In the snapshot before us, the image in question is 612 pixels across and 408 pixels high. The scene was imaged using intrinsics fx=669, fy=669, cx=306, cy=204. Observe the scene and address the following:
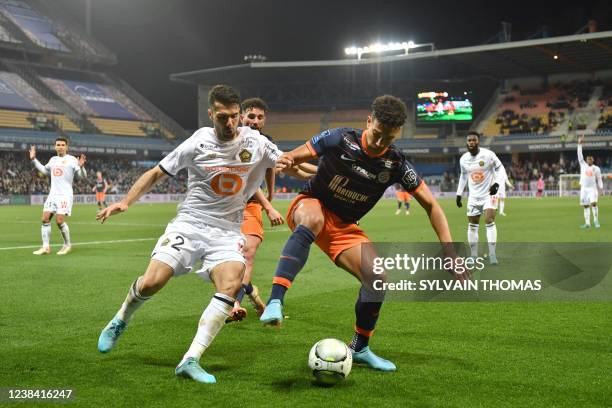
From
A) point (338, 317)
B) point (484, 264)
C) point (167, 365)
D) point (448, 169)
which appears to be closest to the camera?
point (167, 365)

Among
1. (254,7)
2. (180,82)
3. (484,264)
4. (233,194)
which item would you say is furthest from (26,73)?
(233,194)

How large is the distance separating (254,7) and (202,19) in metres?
5.13

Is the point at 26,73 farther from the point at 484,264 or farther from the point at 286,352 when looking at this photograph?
the point at 286,352

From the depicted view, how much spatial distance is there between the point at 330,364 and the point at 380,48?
60800 mm

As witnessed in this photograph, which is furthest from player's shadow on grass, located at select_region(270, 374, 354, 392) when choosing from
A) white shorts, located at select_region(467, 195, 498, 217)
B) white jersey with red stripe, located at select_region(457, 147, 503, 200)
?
white jersey with red stripe, located at select_region(457, 147, 503, 200)

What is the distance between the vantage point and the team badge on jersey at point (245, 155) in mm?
5629

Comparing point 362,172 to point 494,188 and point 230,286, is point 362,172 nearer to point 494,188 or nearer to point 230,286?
point 230,286

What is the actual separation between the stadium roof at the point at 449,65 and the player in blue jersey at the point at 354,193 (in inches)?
1975

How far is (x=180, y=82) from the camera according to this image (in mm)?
70250

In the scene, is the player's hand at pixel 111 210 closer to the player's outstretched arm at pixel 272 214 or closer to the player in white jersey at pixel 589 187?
the player's outstretched arm at pixel 272 214

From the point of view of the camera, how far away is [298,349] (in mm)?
6168

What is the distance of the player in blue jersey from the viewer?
5.30 m

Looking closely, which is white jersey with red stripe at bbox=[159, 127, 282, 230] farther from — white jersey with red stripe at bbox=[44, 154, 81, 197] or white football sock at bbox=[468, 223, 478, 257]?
white jersey with red stripe at bbox=[44, 154, 81, 197]

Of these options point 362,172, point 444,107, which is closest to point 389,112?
point 362,172
